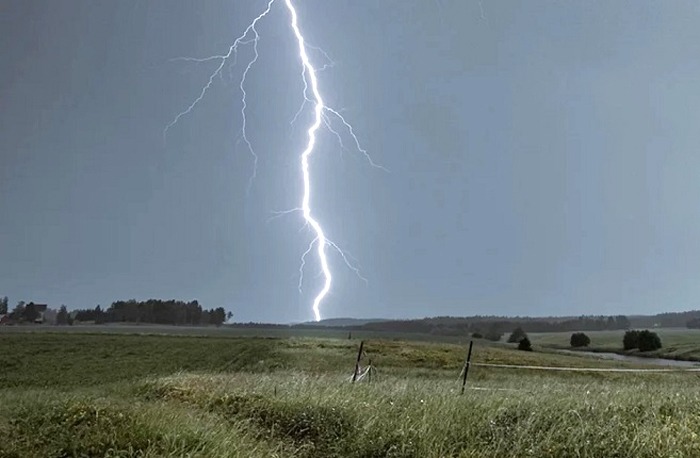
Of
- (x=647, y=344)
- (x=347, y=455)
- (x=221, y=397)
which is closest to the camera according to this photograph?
(x=347, y=455)

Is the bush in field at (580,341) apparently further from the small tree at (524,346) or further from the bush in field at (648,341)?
the small tree at (524,346)

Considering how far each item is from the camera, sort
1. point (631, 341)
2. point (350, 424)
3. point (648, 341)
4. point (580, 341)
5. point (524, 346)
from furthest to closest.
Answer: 1. point (580, 341)
2. point (631, 341)
3. point (648, 341)
4. point (524, 346)
5. point (350, 424)

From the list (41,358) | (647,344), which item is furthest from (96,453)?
(647,344)

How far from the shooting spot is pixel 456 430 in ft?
21.9

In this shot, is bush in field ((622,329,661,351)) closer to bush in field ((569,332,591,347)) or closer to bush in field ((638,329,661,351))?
bush in field ((638,329,661,351))

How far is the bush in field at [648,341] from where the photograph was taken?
199 feet

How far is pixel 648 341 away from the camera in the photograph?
61.5m

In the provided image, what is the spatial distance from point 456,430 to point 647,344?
64874 mm

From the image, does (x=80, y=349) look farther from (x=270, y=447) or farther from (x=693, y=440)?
(x=693, y=440)

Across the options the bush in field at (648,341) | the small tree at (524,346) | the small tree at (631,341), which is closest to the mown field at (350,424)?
the small tree at (524,346)

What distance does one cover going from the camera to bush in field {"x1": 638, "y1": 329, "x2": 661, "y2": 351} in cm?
6075

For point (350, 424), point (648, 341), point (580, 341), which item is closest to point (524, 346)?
point (648, 341)

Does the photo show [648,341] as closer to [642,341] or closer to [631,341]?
[642,341]

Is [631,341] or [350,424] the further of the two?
[631,341]
